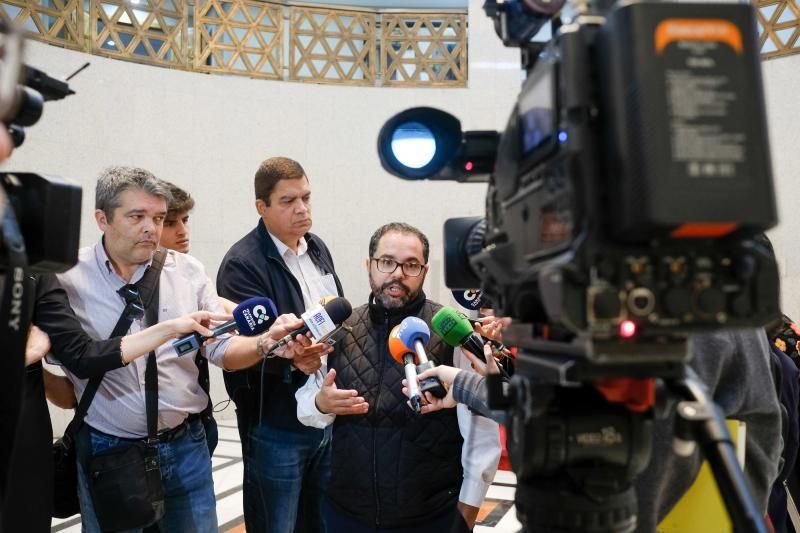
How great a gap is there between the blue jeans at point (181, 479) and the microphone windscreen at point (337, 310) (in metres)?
0.62

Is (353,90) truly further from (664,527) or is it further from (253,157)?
(664,527)

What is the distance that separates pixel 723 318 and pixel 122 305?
6.66 feet

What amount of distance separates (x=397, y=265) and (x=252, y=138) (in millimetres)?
5623

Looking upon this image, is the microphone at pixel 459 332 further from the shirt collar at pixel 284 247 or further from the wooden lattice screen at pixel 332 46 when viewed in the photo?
the wooden lattice screen at pixel 332 46

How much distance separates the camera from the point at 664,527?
1456mm

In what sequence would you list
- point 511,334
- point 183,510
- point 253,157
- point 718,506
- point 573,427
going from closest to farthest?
point 573,427 → point 511,334 → point 718,506 → point 183,510 → point 253,157

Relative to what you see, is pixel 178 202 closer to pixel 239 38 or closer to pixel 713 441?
pixel 713 441

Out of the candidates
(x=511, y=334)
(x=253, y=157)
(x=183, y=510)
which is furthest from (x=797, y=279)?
(x=511, y=334)

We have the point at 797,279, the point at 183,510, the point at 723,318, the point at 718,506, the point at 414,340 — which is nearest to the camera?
the point at 723,318

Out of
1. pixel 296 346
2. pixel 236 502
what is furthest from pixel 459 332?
pixel 236 502

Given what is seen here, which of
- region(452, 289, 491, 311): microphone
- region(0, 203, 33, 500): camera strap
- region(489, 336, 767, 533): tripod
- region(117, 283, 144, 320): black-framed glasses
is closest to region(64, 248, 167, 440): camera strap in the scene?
region(117, 283, 144, 320): black-framed glasses

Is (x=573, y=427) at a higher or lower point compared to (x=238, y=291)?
lower

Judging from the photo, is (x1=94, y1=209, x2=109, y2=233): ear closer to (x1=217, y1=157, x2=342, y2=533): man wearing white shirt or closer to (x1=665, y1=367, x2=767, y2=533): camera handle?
(x1=217, y1=157, x2=342, y2=533): man wearing white shirt

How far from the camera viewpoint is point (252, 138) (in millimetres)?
7816
